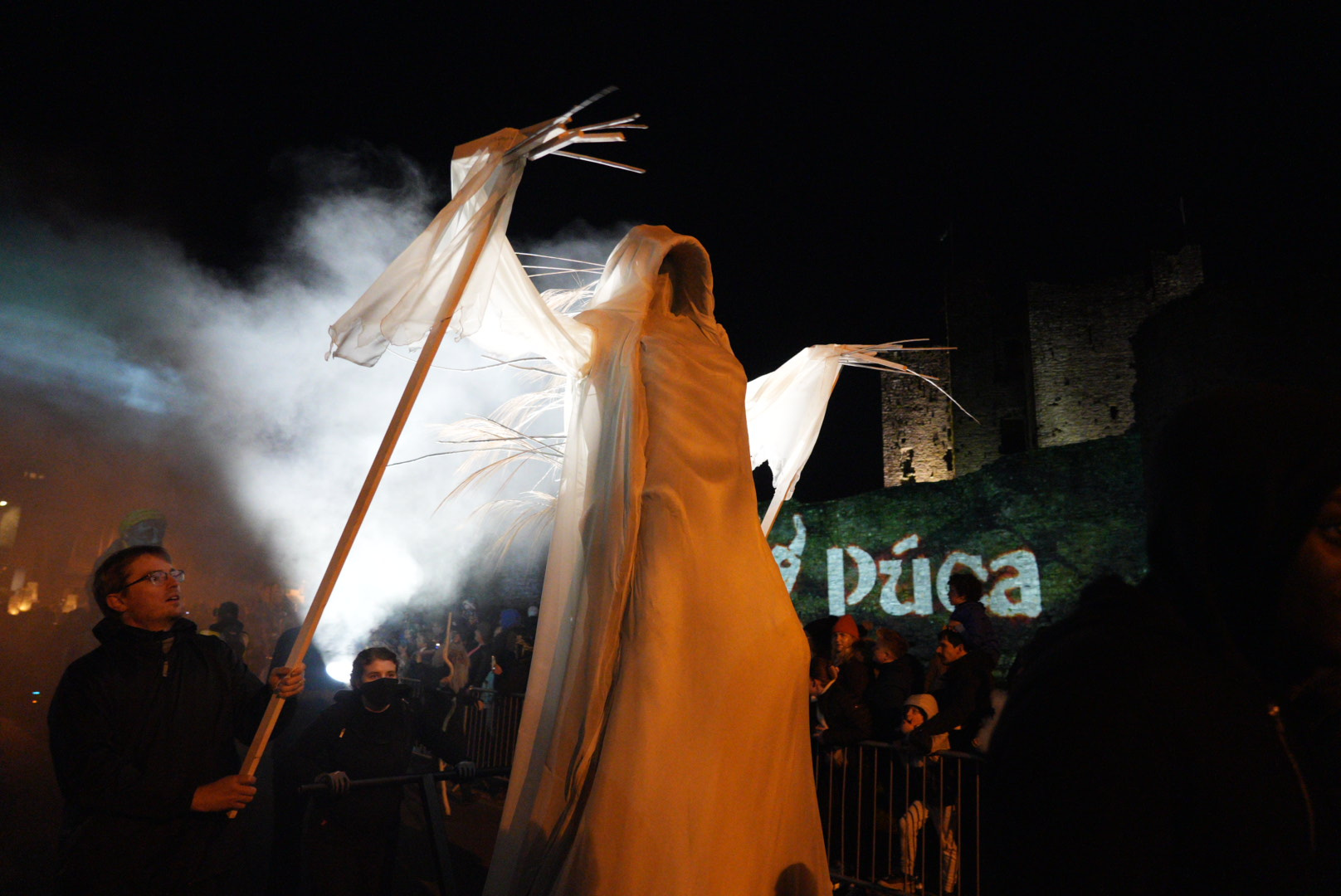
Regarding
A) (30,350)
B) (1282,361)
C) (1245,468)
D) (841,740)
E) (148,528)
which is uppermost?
(1282,361)

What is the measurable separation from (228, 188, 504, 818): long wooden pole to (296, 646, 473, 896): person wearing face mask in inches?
36.3

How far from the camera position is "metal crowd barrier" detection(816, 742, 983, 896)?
13.0ft

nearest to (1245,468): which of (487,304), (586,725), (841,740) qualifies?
(586,725)

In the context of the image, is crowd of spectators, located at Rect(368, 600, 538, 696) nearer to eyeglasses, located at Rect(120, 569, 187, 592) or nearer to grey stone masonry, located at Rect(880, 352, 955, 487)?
eyeglasses, located at Rect(120, 569, 187, 592)

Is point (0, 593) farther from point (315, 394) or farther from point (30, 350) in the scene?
point (315, 394)

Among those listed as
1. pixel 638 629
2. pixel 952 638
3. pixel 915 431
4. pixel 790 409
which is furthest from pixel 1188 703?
pixel 915 431

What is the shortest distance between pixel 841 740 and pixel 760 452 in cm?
196

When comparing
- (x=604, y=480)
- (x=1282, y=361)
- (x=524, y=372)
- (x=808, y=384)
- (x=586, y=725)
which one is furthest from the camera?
(x=1282, y=361)

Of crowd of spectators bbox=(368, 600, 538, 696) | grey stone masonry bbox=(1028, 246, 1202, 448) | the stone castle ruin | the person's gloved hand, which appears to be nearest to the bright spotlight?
crowd of spectators bbox=(368, 600, 538, 696)

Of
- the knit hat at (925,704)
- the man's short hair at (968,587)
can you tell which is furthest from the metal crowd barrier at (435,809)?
the man's short hair at (968,587)

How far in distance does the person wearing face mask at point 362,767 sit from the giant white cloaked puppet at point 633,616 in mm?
1388

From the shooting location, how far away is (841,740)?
Result: 174 inches

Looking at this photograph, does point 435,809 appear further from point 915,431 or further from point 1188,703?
point 915,431

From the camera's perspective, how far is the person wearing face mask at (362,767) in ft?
11.1
